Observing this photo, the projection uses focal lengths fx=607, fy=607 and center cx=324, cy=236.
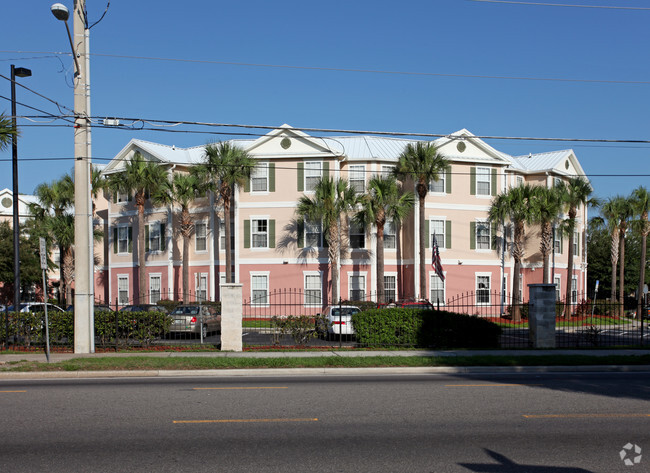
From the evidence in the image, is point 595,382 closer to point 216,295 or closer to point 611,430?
point 611,430

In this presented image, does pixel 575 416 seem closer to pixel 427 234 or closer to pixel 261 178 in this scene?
pixel 427 234

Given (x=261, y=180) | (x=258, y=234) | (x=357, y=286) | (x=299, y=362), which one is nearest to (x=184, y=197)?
(x=261, y=180)

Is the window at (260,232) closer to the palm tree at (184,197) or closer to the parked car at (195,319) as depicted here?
the palm tree at (184,197)

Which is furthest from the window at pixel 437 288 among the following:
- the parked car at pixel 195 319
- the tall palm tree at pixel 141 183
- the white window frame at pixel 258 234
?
the tall palm tree at pixel 141 183

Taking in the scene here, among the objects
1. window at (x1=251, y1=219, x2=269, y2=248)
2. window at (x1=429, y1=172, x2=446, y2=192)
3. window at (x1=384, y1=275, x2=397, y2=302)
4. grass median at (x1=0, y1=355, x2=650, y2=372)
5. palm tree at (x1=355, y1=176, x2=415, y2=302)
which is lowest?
grass median at (x1=0, y1=355, x2=650, y2=372)

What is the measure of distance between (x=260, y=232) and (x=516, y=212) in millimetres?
16272

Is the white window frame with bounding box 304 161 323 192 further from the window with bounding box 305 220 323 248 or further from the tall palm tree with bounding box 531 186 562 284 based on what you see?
the tall palm tree with bounding box 531 186 562 284

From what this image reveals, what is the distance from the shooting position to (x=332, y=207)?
116 ft

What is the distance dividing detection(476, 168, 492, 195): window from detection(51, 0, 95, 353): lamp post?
27.0 meters

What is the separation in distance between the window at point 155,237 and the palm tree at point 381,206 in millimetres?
13470

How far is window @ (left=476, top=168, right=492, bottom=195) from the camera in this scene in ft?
129

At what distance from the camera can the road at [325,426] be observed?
7.05 m

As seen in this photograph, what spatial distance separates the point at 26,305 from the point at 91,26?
1723cm

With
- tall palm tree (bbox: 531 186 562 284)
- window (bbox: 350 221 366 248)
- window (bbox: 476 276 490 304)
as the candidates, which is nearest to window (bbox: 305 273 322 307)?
window (bbox: 350 221 366 248)
